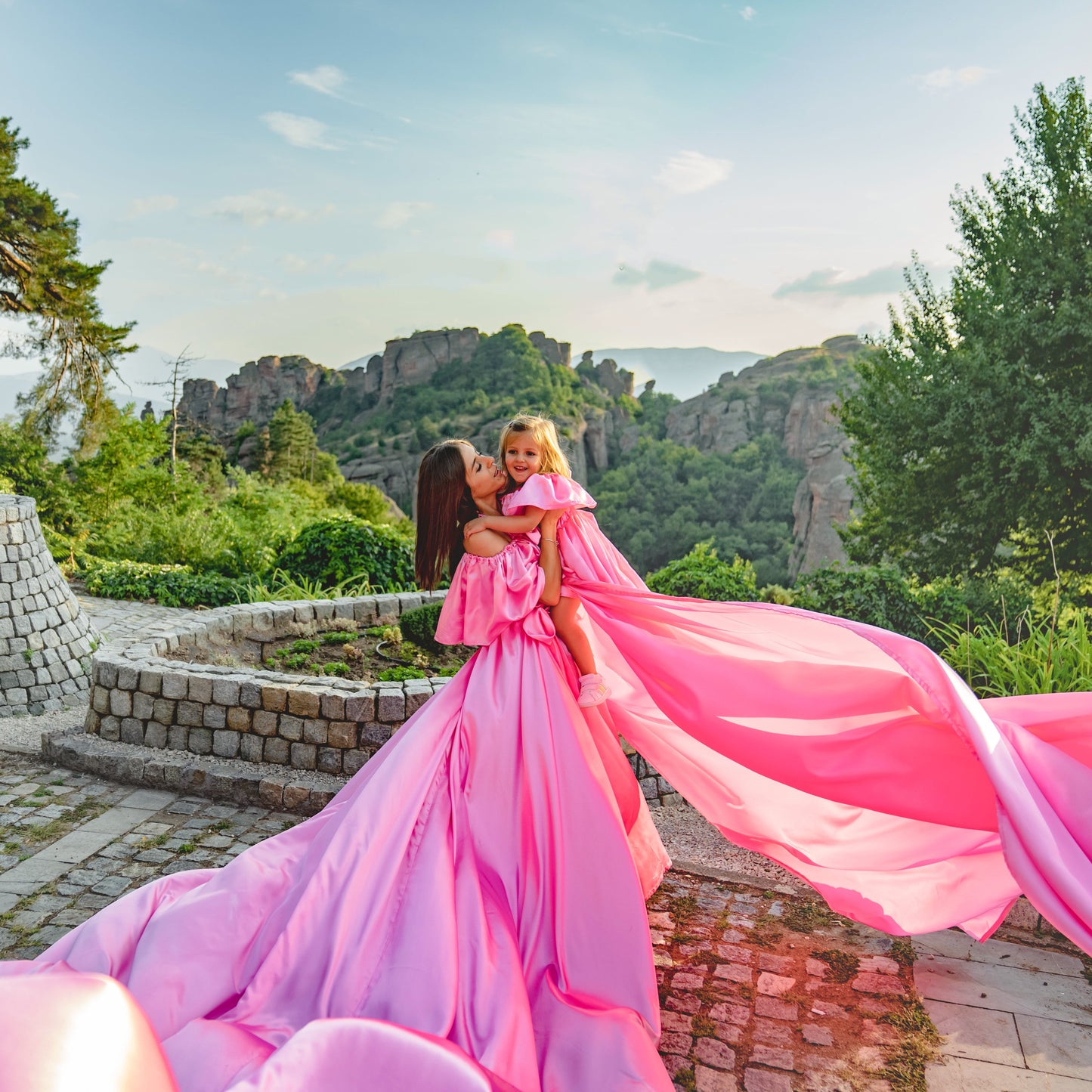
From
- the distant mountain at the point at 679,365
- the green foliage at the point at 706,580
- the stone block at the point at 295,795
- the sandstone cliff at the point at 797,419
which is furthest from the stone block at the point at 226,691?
the distant mountain at the point at 679,365

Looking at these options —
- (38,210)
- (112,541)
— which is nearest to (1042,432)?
(112,541)

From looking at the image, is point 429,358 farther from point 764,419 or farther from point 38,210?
point 38,210

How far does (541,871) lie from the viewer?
273 centimetres

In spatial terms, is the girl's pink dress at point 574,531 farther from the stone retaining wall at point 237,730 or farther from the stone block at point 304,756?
the stone block at point 304,756

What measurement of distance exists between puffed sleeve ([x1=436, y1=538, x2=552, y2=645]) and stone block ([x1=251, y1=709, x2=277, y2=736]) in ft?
7.82

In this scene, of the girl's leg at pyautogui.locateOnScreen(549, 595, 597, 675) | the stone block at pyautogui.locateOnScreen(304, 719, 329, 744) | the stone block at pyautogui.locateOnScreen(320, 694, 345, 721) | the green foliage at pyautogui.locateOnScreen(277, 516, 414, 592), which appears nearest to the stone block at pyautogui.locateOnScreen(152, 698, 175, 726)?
the stone block at pyautogui.locateOnScreen(304, 719, 329, 744)

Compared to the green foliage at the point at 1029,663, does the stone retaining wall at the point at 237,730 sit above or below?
below

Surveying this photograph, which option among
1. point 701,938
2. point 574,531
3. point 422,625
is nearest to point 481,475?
point 574,531

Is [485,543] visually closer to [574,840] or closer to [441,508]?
[441,508]

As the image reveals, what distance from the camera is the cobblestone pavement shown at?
2.65 metres

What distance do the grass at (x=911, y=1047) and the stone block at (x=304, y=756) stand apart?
3203 mm

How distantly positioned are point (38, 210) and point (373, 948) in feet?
72.8

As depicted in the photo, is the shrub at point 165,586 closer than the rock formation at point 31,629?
No

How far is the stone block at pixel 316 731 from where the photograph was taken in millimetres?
4926
